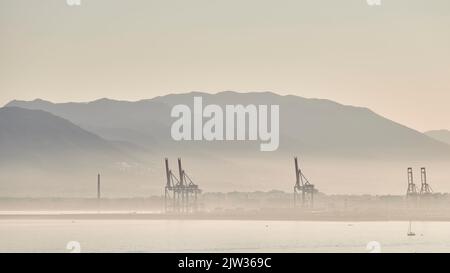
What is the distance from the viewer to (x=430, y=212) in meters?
174
